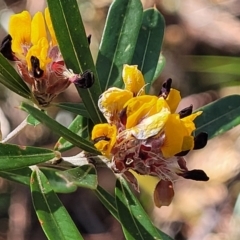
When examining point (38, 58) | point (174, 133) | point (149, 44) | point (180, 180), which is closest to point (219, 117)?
point (149, 44)

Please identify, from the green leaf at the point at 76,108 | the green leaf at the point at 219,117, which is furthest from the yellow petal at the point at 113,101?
the green leaf at the point at 219,117

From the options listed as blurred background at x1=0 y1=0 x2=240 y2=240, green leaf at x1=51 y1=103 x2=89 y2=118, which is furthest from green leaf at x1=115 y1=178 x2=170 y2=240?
blurred background at x1=0 y1=0 x2=240 y2=240

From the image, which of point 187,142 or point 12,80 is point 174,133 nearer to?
point 187,142

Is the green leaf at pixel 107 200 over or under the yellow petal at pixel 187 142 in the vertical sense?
under

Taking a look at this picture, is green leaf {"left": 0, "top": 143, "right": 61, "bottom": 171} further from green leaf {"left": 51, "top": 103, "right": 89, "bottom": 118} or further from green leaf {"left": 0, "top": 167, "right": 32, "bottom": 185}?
green leaf {"left": 0, "top": 167, "right": 32, "bottom": 185}

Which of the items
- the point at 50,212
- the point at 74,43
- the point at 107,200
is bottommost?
the point at 107,200

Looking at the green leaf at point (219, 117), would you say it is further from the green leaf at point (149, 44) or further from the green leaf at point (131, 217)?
the green leaf at point (131, 217)
